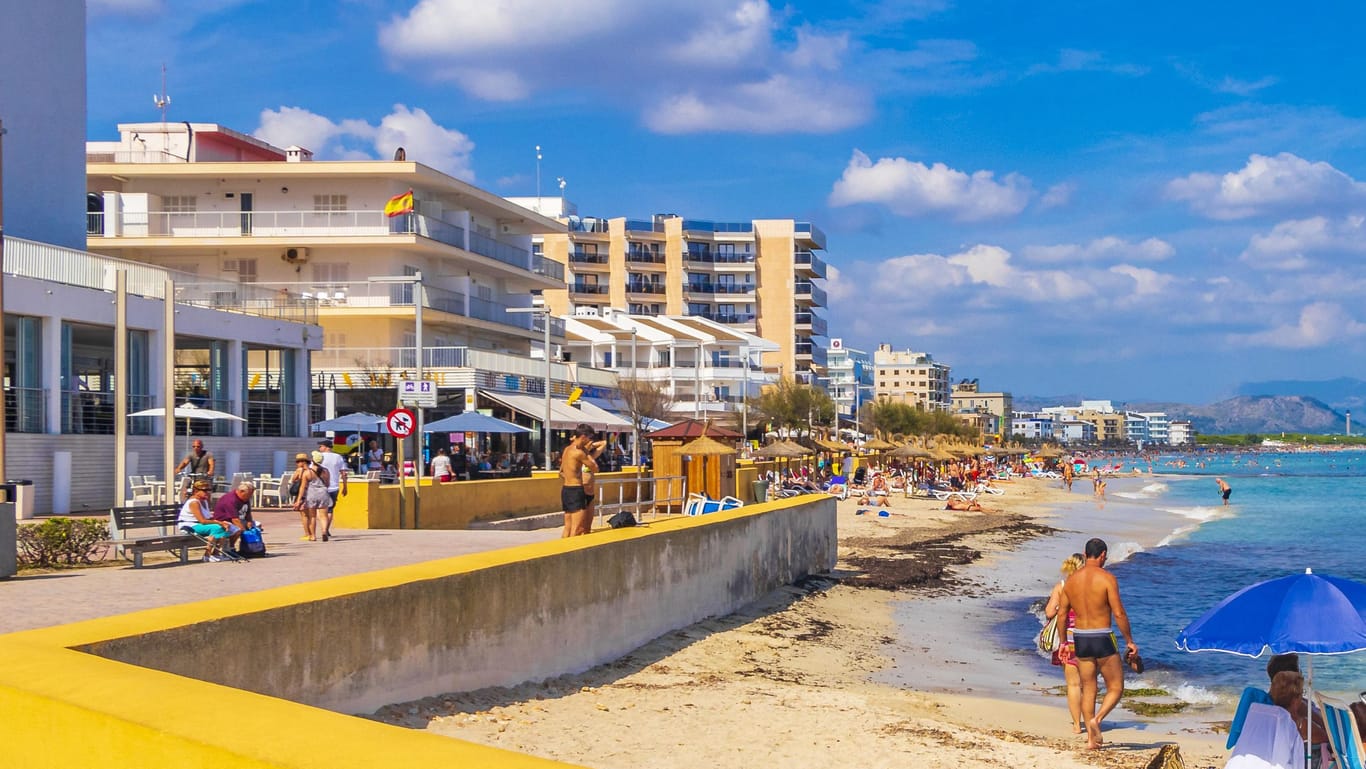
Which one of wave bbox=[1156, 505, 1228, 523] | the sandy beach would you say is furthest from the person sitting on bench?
wave bbox=[1156, 505, 1228, 523]

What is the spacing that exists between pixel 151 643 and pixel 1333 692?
13451 millimetres

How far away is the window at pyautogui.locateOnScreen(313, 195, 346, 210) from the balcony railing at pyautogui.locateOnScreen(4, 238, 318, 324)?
→ 14.1 metres

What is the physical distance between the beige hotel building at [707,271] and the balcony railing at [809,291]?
0.43 feet

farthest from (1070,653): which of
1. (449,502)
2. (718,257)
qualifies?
(718,257)

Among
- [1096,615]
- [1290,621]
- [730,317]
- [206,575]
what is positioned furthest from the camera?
[730,317]

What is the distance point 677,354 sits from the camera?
78188 millimetres

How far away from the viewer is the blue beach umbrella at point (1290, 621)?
6680 mm

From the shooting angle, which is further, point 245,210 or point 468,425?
point 245,210

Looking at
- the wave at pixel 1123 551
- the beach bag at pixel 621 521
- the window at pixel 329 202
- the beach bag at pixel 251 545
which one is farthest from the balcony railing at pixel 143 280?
the wave at pixel 1123 551

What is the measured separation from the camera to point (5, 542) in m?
12.5

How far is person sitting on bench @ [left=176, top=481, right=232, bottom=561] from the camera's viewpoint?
14883 millimetres

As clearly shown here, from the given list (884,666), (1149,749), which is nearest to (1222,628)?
(1149,749)

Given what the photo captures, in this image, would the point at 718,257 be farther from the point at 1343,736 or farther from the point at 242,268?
the point at 1343,736

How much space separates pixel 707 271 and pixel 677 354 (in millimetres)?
24200
